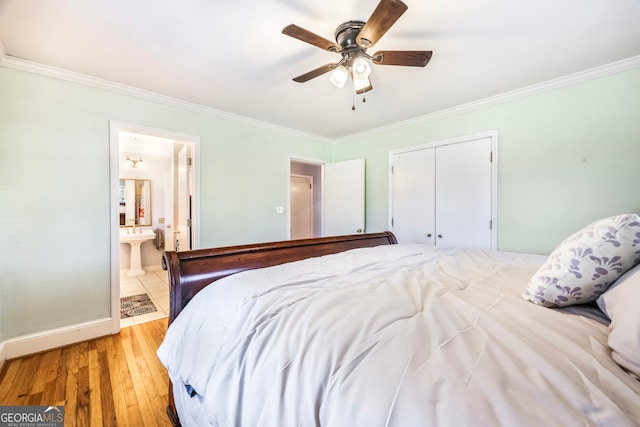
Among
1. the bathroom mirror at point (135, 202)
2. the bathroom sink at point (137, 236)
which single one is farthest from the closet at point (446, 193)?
the bathroom mirror at point (135, 202)

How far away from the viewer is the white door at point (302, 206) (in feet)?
18.3

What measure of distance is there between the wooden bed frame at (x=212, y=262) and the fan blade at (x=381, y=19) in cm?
135

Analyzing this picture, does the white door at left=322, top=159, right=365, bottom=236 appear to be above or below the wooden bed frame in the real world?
above

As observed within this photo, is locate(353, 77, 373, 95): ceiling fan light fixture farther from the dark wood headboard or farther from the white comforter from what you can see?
the white comforter

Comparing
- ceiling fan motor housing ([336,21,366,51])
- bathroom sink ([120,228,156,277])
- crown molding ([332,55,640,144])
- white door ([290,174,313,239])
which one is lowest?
bathroom sink ([120,228,156,277])

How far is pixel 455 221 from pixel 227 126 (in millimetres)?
2976

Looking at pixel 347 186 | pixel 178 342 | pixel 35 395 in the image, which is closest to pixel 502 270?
pixel 178 342

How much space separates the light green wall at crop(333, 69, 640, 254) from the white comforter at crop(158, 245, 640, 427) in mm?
1659

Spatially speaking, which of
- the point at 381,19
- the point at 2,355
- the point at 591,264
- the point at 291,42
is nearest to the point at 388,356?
the point at 591,264

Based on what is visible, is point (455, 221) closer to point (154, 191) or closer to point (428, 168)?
point (428, 168)

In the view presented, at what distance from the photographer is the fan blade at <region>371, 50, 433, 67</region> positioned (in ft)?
4.97

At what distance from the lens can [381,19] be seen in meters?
1.24

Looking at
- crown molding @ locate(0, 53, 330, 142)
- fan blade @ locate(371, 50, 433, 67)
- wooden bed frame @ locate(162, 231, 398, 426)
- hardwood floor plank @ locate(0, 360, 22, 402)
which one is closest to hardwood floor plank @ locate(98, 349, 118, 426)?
wooden bed frame @ locate(162, 231, 398, 426)

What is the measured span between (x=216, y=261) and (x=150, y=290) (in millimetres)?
3029
